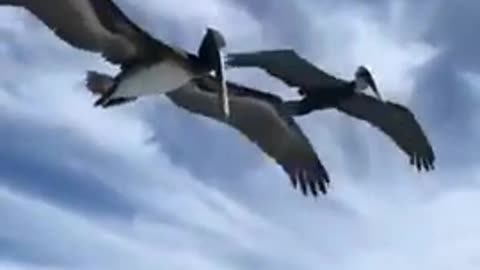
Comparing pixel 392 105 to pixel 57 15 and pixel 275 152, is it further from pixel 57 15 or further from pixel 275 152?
pixel 57 15

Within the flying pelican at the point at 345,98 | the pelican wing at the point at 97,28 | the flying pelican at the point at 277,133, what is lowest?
the pelican wing at the point at 97,28

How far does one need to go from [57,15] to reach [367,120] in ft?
30.9

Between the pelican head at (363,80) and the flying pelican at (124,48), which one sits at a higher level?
the pelican head at (363,80)

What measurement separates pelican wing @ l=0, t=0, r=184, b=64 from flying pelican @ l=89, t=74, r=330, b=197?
139 inches

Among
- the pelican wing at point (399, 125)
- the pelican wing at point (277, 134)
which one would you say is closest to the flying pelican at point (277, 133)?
the pelican wing at point (277, 134)

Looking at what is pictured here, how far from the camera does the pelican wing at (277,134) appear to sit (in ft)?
98.2

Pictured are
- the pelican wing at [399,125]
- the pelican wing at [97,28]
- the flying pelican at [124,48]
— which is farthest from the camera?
the pelican wing at [399,125]

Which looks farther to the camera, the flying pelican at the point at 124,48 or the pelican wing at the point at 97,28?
the flying pelican at the point at 124,48

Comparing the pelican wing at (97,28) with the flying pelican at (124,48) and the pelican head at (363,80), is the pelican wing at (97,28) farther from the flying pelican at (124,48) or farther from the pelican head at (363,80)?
the pelican head at (363,80)

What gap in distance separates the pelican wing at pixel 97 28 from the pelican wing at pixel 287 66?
3.56 metres

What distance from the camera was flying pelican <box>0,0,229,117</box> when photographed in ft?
80.5

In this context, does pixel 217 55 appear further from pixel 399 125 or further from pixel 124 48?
pixel 399 125

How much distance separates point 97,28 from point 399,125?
9.22m

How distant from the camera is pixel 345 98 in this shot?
31.3 meters
